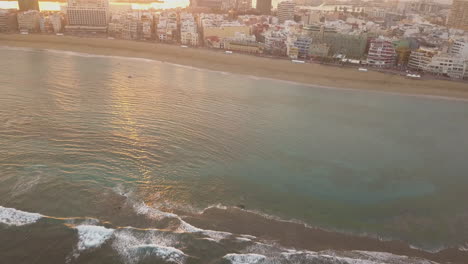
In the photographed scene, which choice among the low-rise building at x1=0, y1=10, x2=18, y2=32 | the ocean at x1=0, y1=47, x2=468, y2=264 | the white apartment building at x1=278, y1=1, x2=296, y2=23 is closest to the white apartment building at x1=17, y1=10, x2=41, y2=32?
the low-rise building at x1=0, y1=10, x2=18, y2=32

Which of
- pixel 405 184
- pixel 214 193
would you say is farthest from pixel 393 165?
pixel 214 193

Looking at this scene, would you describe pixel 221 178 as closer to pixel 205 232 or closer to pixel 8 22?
pixel 205 232

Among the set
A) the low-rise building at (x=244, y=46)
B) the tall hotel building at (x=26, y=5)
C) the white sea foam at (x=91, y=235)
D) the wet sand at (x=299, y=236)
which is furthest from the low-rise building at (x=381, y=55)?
the tall hotel building at (x=26, y=5)

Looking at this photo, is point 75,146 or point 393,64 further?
point 393,64

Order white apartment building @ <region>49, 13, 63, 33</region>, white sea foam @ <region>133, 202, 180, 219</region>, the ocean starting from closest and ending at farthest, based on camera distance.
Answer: the ocean, white sea foam @ <region>133, 202, 180, 219</region>, white apartment building @ <region>49, 13, 63, 33</region>

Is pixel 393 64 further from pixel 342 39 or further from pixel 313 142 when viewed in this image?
pixel 313 142

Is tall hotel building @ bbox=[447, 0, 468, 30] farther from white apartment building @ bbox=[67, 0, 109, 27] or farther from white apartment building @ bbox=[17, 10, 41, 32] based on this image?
white apartment building @ bbox=[17, 10, 41, 32]

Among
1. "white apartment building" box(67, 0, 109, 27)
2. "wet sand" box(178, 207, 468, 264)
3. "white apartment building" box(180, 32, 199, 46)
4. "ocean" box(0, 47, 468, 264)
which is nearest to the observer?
"ocean" box(0, 47, 468, 264)
